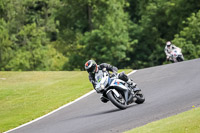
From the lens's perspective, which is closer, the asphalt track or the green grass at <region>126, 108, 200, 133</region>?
the green grass at <region>126, 108, 200, 133</region>

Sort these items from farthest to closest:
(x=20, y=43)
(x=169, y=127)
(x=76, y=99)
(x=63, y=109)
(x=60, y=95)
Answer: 1. (x=20, y=43)
2. (x=60, y=95)
3. (x=76, y=99)
4. (x=63, y=109)
5. (x=169, y=127)

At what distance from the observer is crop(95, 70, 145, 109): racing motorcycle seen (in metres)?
13.9

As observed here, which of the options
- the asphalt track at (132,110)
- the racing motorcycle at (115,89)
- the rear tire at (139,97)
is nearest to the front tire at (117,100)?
the racing motorcycle at (115,89)

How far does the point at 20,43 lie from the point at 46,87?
33.8 m

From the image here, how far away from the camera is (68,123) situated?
46.0ft

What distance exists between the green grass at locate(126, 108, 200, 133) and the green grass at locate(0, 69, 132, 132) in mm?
6215

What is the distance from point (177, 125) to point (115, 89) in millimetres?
4241

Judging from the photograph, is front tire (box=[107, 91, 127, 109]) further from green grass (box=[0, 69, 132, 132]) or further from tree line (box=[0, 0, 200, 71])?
tree line (box=[0, 0, 200, 71])

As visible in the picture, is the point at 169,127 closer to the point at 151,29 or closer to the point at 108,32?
the point at 108,32

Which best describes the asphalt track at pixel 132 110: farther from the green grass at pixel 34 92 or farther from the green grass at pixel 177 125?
the green grass at pixel 34 92

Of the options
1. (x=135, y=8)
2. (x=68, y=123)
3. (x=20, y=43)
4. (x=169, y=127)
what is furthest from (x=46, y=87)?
(x=135, y=8)

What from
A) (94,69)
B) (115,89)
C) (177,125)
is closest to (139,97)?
(115,89)

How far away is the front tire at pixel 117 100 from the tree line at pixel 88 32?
1431 inches

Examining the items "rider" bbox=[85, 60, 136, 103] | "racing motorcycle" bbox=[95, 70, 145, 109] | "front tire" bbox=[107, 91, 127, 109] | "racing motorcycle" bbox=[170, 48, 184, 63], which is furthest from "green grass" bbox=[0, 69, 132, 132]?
"racing motorcycle" bbox=[170, 48, 184, 63]
